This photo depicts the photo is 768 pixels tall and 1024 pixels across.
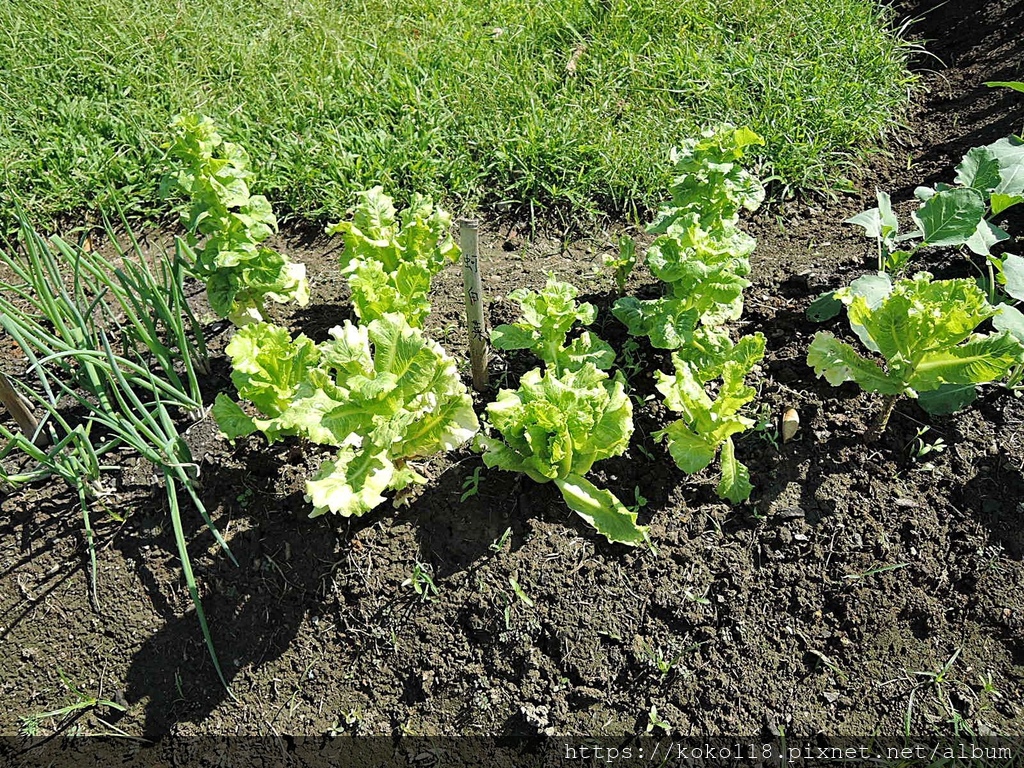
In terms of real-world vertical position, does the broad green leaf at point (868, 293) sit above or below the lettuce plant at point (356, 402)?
below

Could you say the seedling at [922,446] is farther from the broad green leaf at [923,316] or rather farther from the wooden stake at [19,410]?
the wooden stake at [19,410]

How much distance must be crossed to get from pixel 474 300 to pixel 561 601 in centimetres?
83


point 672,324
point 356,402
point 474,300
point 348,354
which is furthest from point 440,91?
point 356,402

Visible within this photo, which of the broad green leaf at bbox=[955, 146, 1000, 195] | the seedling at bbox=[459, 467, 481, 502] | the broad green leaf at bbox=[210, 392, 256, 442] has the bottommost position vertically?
the seedling at bbox=[459, 467, 481, 502]

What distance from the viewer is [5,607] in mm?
2111

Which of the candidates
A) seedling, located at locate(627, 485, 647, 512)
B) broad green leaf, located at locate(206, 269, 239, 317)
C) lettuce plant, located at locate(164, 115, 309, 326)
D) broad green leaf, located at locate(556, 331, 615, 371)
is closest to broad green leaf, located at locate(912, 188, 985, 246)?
broad green leaf, located at locate(556, 331, 615, 371)

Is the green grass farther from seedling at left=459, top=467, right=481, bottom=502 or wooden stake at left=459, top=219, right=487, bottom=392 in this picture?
seedling at left=459, top=467, right=481, bottom=502

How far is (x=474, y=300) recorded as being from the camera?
2.14 meters

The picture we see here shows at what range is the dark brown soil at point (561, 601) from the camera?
1945 millimetres

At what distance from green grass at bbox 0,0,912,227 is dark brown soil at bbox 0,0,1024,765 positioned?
1.25 meters

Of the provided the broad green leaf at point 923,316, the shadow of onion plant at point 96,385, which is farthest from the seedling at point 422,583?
the broad green leaf at point 923,316

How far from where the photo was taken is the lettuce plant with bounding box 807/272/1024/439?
6.62ft

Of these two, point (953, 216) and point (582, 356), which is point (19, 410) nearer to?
point (582, 356)

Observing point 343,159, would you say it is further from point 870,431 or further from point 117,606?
point 870,431
